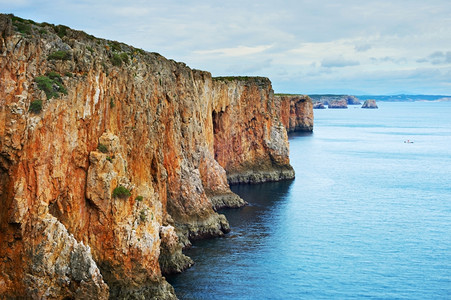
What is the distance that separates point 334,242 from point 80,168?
35440mm

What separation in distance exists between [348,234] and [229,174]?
36477mm

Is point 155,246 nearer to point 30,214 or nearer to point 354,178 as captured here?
point 30,214

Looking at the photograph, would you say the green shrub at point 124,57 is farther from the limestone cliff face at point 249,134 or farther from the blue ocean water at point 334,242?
the limestone cliff face at point 249,134

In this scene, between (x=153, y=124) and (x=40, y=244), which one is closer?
(x=40, y=244)

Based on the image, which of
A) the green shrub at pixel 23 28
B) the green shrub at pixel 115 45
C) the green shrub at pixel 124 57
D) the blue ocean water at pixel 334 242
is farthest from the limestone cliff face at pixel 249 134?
the green shrub at pixel 23 28

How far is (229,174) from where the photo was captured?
340 feet

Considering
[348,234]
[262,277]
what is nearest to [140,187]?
[262,277]

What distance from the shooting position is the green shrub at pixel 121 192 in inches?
1683

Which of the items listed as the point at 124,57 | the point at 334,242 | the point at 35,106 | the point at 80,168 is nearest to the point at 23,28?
the point at 35,106

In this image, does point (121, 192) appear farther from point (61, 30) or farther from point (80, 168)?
point (61, 30)

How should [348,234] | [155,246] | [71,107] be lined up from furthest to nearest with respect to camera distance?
[348,234] → [155,246] → [71,107]

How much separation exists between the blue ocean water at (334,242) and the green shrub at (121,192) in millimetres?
11126

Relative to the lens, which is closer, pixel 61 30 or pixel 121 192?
pixel 121 192

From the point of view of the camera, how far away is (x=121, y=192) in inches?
1693
